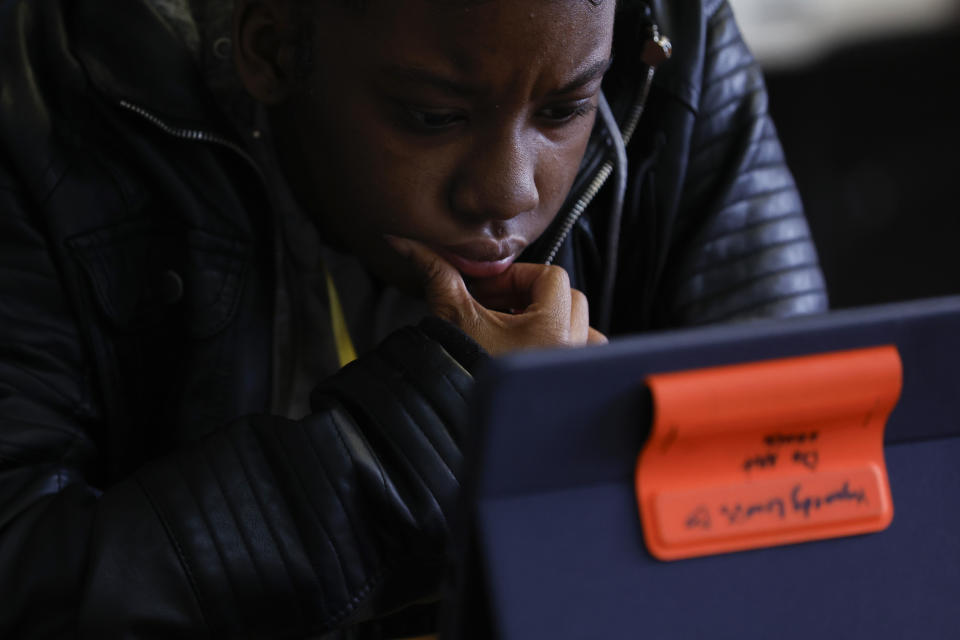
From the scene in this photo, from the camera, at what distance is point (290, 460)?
689 millimetres

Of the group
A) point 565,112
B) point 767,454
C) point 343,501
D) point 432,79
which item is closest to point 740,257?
point 565,112

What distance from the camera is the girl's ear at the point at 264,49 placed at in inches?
35.0

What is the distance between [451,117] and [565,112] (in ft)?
0.35

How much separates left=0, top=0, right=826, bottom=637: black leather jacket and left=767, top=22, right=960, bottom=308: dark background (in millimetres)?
873

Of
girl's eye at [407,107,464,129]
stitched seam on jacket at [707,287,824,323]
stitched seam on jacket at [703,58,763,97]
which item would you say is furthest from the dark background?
girl's eye at [407,107,464,129]

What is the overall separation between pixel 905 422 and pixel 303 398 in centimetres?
78

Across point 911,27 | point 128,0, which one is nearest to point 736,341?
point 128,0

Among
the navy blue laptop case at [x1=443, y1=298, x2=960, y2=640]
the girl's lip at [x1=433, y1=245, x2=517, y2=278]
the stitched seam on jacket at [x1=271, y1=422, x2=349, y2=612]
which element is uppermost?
the navy blue laptop case at [x1=443, y1=298, x2=960, y2=640]

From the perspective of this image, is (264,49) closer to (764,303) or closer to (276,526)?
Result: (276,526)

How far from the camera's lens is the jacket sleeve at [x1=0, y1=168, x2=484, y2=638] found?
0.66 meters

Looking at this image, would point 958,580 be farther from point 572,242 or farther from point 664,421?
point 572,242

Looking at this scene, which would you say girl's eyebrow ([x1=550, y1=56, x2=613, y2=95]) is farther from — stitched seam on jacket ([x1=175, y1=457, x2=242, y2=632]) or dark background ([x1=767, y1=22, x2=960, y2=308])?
dark background ([x1=767, y1=22, x2=960, y2=308])

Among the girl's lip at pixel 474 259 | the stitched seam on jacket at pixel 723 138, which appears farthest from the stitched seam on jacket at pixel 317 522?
the stitched seam on jacket at pixel 723 138

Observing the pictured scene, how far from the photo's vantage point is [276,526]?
0.67 metres
